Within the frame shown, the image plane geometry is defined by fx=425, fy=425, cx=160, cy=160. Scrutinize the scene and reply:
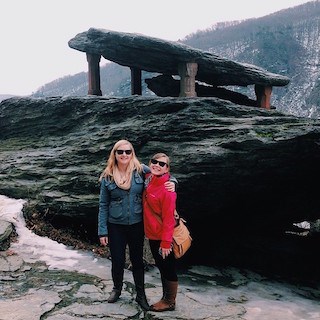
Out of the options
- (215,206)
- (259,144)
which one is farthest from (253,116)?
(215,206)

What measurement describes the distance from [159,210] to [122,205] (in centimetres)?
46

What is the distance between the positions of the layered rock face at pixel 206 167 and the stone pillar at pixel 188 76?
2.74 m

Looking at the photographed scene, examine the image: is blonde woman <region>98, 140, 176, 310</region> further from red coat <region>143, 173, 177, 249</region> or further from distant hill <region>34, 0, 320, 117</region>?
distant hill <region>34, 0, 320, 117</region>

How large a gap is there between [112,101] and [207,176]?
11.2 ft

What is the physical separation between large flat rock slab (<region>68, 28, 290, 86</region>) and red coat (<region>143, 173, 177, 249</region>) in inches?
283

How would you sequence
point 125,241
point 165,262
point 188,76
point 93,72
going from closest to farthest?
point 165,262
point 125,241
point 188,76
point 93,72

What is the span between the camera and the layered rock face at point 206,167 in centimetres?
820

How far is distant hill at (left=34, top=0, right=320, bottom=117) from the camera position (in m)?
67.6

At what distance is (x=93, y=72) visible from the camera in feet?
44.8

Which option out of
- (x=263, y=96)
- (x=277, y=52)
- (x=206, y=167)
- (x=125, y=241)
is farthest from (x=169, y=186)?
(x=277, y=52)

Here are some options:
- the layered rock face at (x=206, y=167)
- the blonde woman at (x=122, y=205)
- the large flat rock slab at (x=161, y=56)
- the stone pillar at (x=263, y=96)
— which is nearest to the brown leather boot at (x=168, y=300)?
the blonde woman at (x=122, y=205)

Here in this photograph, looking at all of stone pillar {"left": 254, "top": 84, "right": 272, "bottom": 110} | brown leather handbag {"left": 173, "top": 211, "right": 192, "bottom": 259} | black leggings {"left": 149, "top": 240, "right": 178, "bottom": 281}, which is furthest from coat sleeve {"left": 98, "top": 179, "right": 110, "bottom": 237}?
stone pillar {"left": 254, "top": 84, "right": 272, "bottom": 110}

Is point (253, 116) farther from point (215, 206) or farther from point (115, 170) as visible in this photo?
point (115, 170)

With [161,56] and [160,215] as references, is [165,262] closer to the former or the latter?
[160,215]
